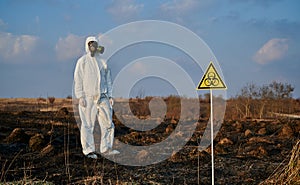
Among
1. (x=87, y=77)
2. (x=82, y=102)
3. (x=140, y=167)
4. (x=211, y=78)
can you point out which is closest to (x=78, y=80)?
(x=87, y=77)

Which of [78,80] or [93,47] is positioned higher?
[93,47]

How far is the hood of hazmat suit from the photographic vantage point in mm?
7098

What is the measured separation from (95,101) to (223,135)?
427cm

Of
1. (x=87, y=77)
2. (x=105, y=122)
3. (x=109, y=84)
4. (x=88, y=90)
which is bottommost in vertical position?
(x=105, y=122)

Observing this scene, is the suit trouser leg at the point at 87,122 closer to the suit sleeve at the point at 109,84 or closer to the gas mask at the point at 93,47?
the suit sleeve at the point at 109,84

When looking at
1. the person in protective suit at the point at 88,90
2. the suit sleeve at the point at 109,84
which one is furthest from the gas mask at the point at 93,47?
the suit sleeve at the point at 109,84

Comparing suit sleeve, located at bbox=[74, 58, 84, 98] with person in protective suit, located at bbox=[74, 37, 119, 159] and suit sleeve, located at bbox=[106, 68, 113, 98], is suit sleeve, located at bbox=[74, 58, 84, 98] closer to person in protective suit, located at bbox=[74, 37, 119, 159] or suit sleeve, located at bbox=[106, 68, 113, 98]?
person in protective suit, located at bbox=[74, 37, 119, 159]

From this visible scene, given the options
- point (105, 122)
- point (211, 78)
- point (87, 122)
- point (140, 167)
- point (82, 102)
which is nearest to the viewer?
point (211, 78)

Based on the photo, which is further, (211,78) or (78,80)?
(78,80)

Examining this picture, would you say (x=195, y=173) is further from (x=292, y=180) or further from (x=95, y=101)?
(x=95, y=101)

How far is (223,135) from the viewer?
10.4m

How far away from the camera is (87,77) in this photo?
7117 mm

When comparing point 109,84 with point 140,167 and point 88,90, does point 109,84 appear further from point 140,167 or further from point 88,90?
point 140,167

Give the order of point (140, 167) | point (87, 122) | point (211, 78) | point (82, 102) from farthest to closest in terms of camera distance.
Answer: point (87, 122)
point (82, 102)
point (140, 167)
point (211, 78)
